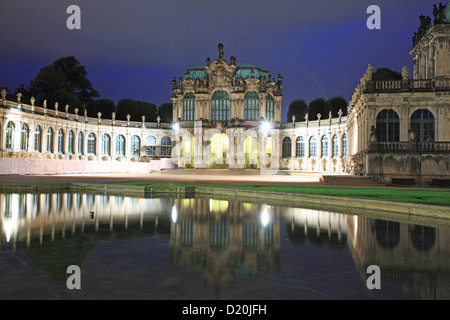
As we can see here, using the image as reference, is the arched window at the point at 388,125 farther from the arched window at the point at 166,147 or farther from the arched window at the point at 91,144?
the arched window at the point at 91,144

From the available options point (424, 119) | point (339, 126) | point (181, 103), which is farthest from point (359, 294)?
point (181, 103)

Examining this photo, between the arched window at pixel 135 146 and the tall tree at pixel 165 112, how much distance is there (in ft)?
40.6

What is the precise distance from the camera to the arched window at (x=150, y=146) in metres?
71.3

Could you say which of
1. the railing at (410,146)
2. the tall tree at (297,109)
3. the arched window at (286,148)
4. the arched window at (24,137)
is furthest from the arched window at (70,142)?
the railing at (410,146)

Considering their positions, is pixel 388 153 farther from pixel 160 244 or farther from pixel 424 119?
pixel 160 244

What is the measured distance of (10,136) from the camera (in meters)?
50.3

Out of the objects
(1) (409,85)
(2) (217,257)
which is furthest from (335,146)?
(2) (217,257)

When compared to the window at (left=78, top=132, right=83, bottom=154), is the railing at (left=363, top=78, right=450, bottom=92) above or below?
above

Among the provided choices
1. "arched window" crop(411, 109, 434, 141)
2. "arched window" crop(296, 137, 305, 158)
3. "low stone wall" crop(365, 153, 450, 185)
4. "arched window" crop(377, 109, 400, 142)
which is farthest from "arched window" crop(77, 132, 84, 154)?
"arched window" crop(411, 109, 434, 141)

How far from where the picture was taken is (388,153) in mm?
31297

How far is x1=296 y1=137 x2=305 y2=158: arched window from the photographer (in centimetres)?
6519

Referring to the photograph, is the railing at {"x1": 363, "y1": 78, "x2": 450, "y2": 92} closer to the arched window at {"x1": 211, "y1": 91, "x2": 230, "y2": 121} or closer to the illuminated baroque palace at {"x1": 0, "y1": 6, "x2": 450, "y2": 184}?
the illuminated baroque palace at {"x1": 0, "y1": 6, "x2": 450, "y2": 184}

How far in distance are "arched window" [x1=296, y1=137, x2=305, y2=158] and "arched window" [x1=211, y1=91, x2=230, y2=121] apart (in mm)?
12927

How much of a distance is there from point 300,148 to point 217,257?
198 feet
